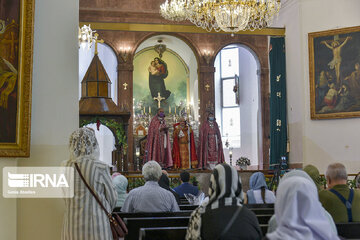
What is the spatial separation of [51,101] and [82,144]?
4.25 feet

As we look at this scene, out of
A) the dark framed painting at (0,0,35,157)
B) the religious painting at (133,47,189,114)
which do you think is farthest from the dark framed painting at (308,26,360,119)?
the dark framed painting at (0,0,35,157)

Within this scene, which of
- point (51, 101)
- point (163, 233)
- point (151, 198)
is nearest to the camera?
point (163, 233)

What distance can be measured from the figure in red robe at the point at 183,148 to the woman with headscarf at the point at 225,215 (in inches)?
531

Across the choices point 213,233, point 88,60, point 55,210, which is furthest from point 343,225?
point 88,60

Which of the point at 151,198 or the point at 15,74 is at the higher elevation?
the point at 15,74

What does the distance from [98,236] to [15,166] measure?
1.51 meters

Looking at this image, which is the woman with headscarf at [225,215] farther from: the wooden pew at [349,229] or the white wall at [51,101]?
the white wall at [51,101]

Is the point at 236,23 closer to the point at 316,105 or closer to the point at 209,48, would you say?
the point at 316,105

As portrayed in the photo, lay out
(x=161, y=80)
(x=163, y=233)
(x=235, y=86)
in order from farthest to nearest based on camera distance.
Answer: (x=235, y=86), (x=161, y=80), (x=163, y=233)

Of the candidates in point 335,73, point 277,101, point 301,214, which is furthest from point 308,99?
point 301,214

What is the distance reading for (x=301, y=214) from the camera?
3586 millimetres

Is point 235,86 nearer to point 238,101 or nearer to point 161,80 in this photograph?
point 238,101

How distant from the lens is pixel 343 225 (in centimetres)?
521

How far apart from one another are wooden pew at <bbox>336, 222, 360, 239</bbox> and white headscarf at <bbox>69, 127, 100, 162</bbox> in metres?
2.32
